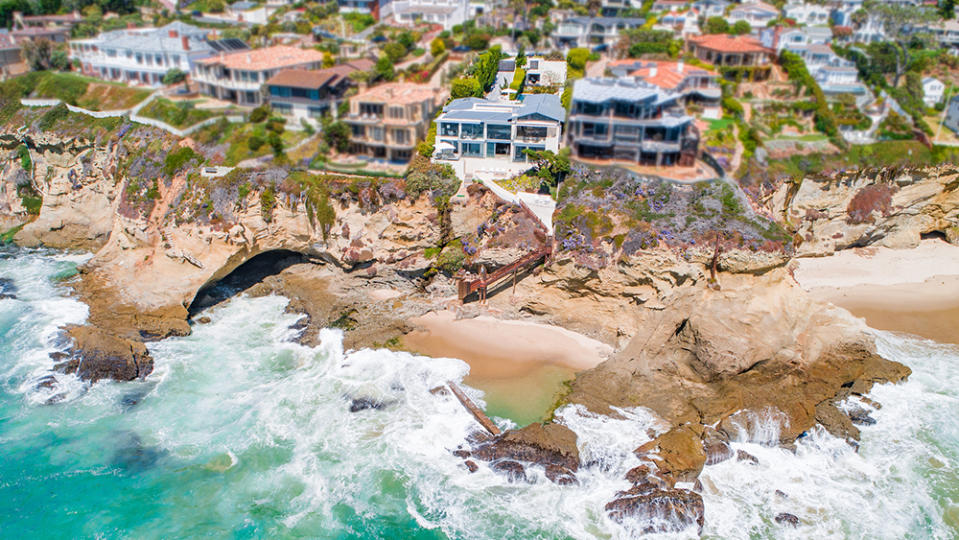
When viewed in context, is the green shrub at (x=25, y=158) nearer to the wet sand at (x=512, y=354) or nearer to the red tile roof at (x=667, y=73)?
the wet sand at (x=512, y=354)

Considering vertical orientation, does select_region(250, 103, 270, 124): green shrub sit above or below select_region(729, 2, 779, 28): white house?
below

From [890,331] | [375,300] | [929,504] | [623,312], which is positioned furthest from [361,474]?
[890,331]

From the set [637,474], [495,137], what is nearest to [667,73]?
[495,137]

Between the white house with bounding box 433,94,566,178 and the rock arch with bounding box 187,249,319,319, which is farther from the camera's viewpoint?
the white house with bounding box 433,94,566,178

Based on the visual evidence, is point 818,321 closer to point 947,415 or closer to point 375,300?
point 947,415

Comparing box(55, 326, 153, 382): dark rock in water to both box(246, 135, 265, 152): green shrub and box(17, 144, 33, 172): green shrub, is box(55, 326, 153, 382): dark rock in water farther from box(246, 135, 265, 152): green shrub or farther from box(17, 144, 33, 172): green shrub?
box(17, 144, 33, 172): green shrub

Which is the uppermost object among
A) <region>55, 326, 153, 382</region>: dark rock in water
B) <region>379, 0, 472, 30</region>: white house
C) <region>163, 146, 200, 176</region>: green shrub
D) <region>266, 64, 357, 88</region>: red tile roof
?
<region>379, 0, 472, 30</region>: white house

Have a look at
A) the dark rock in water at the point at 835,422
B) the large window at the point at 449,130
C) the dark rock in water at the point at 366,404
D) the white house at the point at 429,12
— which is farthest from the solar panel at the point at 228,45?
the dark rock in water at the point at 835,422

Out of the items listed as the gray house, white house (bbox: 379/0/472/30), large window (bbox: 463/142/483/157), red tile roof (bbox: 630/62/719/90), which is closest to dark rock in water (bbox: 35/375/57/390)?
large window (bbox: 463/142/483/157)
